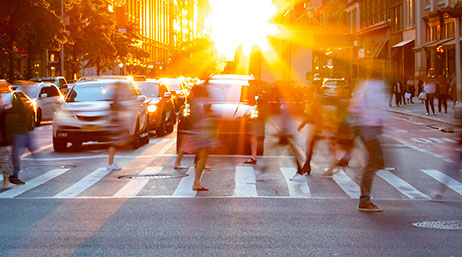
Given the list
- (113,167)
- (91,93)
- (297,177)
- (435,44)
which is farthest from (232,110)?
(435,44)

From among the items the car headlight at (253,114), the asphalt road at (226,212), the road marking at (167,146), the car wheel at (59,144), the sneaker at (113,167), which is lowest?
the asphalt road at (226,212)

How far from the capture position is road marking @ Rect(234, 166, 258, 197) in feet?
36.8

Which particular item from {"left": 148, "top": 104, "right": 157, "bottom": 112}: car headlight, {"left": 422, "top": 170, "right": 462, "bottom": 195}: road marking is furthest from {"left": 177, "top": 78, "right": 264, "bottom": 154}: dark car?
{"left": 148, "top": 104, "right": 157, "bottom": 112}: car headlight

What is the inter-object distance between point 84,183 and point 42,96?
18173mm

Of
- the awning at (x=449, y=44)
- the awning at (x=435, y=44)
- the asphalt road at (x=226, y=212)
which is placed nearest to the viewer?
the asphalt road at (x=226, y=212)

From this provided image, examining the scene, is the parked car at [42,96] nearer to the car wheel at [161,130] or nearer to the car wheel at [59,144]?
the car wheel at [161,130]

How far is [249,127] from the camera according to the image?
1658cm

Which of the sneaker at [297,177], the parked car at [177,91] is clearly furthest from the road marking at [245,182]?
the parked car at [177,91]

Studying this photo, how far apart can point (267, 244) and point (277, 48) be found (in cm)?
2549

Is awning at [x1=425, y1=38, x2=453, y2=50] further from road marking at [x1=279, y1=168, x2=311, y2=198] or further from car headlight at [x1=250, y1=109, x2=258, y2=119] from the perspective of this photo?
road marking at [x1=279, y1=168, x2=311, y2=198]

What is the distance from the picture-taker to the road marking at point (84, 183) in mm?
11414

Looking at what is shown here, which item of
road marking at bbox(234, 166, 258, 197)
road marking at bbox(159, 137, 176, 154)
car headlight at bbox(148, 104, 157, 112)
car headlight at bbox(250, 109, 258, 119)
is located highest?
car headlight at bbox(148, 104, 157, 112)

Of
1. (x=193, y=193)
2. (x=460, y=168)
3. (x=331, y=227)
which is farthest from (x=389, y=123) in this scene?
(x=331, y=227)

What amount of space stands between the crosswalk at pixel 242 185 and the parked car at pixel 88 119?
349 centimetres
